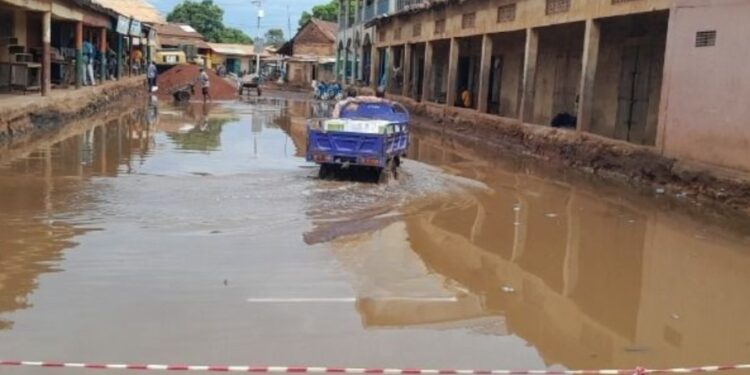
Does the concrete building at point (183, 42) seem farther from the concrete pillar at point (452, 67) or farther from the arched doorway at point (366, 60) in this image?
the concrete pillar at point (452, 67)

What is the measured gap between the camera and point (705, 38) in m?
15.9

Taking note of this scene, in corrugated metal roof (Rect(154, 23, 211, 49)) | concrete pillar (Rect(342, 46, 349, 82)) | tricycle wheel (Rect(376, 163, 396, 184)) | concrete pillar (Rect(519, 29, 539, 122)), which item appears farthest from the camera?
corrugated metal roof (Rect(154, 23, 211, 49))

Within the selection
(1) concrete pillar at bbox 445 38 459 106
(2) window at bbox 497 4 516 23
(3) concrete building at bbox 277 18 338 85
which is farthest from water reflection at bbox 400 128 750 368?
(3) concrete building at bbox 277 18 338 85

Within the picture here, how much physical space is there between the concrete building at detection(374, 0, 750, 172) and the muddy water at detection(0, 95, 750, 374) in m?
1.95

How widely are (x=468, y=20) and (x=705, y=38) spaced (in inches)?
631

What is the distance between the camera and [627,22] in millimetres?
22359

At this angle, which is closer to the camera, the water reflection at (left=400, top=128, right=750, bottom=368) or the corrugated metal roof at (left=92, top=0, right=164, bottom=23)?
the water reflection at (left=400, top=128, right=750, bottom=368)

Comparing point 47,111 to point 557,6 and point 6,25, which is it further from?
point 557,6

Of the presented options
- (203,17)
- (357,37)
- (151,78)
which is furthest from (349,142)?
(203,17)

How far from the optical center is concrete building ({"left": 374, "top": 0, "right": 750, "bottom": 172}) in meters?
15.3

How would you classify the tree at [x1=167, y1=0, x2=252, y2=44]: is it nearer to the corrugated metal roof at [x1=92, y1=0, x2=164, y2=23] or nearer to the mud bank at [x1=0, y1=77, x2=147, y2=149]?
the corrugated metal roof at [x1=92, y1=0, x2=164, y2=23]

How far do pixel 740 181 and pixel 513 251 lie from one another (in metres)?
5.98

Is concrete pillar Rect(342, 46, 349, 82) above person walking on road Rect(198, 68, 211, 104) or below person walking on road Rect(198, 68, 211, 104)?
above

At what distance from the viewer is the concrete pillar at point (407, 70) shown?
136 feet
